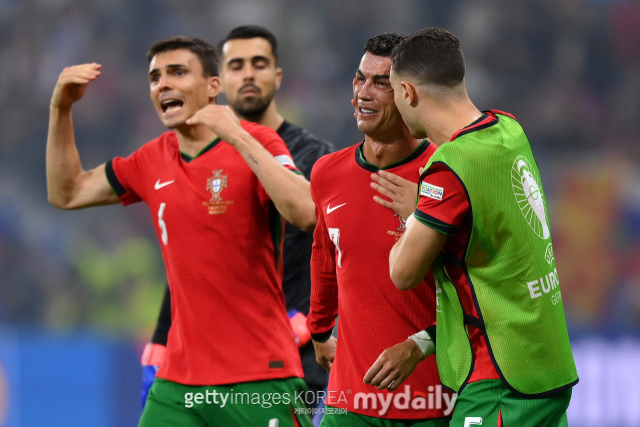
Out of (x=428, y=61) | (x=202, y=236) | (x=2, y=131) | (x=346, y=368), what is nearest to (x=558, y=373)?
(x=346, y=368)

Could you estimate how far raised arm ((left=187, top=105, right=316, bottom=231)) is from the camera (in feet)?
10.6

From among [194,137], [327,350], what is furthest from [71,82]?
[327,350]

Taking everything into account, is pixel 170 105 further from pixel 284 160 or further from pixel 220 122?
pixel 284 160

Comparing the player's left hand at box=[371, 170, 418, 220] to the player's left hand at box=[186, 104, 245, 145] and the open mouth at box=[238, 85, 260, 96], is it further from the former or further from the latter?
the open mouth at box=[238, 85, 260, 96]

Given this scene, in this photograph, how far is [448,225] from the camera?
7.58 feet

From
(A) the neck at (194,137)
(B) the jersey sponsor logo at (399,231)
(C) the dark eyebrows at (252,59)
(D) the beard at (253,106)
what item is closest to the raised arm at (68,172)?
(A) the neck at (194,137)

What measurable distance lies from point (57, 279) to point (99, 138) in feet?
6.64

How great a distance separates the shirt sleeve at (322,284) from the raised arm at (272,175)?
177mm

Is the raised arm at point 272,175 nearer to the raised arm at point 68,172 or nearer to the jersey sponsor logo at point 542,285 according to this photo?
the raised arm at point 68,172

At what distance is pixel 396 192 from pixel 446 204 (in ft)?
1.40

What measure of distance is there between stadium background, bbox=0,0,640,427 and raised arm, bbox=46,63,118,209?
12.3ft

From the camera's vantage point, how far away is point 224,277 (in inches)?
131

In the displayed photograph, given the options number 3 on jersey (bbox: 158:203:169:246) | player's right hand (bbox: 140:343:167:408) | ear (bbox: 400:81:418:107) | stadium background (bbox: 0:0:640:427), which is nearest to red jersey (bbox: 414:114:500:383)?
ear (bbox: 400:81:418:107)

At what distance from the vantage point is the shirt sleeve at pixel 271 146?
3396 millimetres
